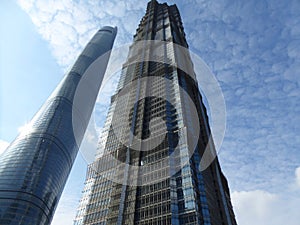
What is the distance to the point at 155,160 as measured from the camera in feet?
259

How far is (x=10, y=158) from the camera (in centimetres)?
16950

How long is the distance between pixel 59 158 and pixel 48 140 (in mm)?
14972

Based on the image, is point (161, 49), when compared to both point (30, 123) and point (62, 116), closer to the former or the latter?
point (62, 116)

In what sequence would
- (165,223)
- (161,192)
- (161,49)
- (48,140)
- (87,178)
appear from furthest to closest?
(48,140) → (161,49) → (87,178) → (161,192) → (165,223)

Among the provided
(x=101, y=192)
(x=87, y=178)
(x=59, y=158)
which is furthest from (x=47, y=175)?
(x=101, y=192)

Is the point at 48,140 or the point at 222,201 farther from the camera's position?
the point at 48,140

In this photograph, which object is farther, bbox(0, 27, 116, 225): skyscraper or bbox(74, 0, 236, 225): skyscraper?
bbox(0, 27, 116, 225): skyscraper

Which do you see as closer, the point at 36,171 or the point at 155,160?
the point at 155,160

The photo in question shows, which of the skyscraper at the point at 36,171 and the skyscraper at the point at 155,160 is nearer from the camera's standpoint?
the skyscraper at the point at 155,160

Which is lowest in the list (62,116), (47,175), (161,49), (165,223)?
(165,223)

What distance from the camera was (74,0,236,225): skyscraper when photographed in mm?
68375

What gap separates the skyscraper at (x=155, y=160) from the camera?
68375mm

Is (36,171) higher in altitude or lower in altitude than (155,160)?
higher

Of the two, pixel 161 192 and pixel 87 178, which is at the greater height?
pixel 87 178
